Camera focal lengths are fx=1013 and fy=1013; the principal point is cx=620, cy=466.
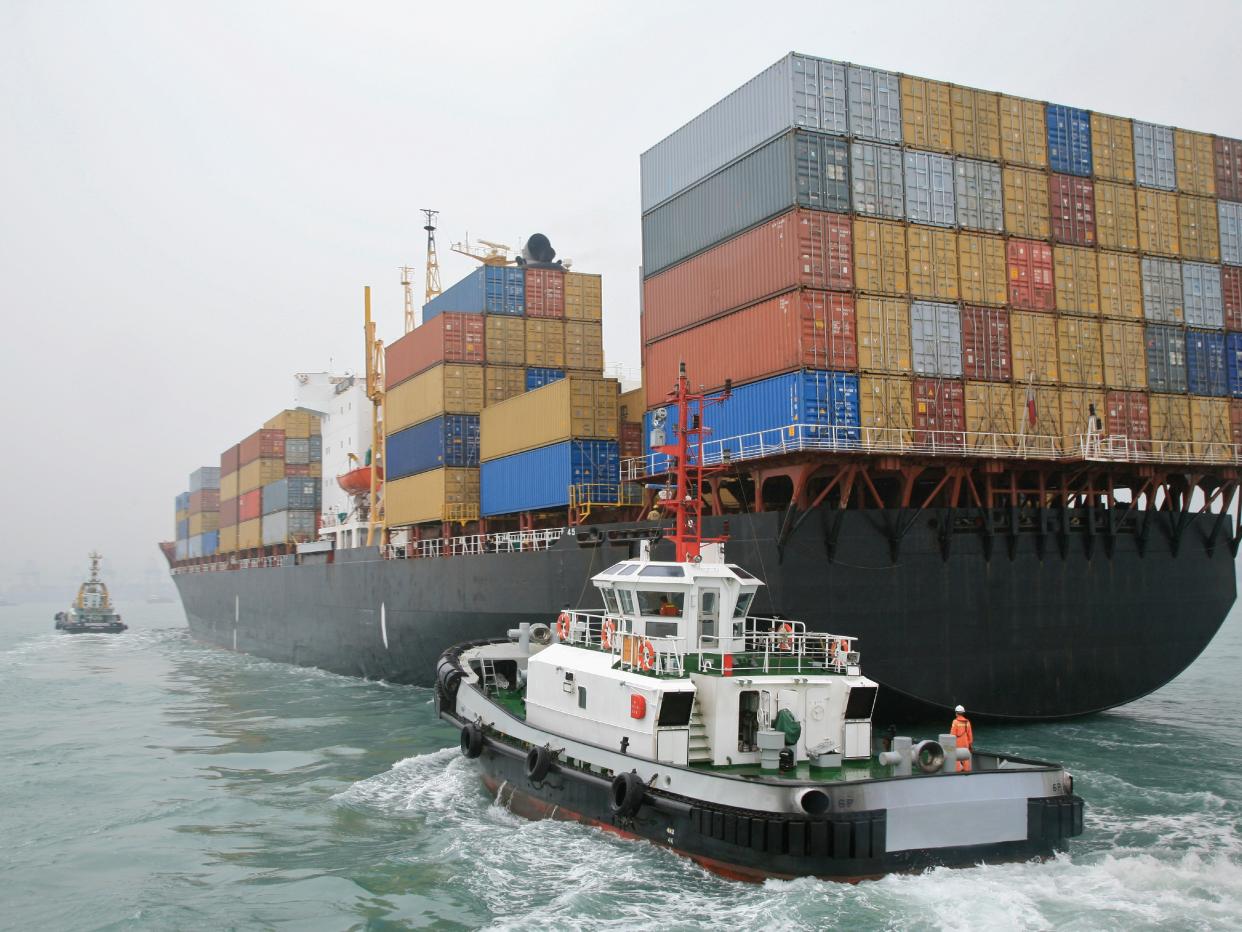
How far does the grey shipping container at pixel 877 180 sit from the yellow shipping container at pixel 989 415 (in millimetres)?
4774

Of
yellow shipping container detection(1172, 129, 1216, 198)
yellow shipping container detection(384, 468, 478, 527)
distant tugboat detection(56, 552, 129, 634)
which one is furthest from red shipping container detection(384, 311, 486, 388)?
distant tugboat detection(56, 552, 129, 634)

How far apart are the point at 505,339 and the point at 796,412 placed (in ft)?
61.1

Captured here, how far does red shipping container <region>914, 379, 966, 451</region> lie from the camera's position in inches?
950

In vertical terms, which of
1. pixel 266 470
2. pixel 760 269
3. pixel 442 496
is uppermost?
pixel 760 269

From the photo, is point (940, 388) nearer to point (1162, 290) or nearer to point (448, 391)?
point (1162, 290)

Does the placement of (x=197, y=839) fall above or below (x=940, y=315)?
below

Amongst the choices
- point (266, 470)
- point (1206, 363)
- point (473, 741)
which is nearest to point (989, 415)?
point (1206, 363)

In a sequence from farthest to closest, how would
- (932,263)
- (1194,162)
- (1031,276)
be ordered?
(1194,162)
(1031,276)
(932,263)

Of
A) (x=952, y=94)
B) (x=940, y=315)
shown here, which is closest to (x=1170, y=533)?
(x=940, y=315)

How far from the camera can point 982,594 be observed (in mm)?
23938

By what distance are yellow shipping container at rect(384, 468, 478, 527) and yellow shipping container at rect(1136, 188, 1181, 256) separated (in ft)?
76.4

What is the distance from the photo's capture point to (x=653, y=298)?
2916 centimetres

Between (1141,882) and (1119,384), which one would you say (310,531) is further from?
(1141,882)

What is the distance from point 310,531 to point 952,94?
40943 mm
